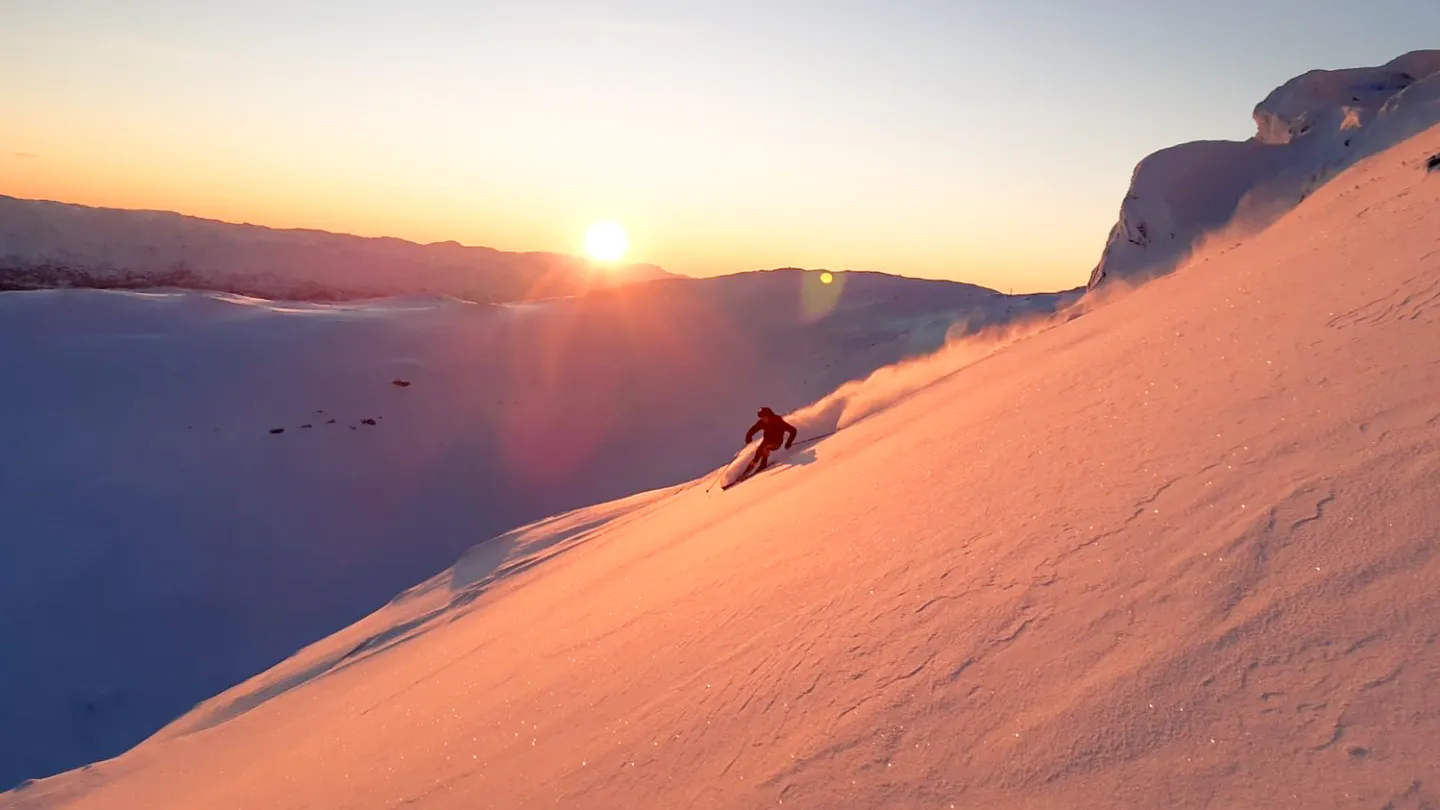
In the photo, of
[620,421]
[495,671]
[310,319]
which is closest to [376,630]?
[495,671]

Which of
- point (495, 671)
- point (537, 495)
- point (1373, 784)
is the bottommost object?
point (537, 495)

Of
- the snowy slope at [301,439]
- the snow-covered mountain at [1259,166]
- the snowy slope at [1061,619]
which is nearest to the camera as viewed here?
the snowy slope at [1061,619]

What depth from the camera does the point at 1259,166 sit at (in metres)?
13.3

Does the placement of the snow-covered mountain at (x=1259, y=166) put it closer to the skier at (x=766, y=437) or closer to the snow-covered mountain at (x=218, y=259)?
the skier at (x=766, y=437)

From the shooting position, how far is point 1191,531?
283 cm

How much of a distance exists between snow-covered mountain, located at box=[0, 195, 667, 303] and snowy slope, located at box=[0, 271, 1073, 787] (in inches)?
2867

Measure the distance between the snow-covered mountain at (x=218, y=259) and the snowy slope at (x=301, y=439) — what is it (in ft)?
239

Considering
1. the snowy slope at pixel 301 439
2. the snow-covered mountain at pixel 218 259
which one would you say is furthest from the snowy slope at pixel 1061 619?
the snow-covered mountain at pixel 218 259

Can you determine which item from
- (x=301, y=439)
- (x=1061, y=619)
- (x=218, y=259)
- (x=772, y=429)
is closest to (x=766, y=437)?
(x=772, y=429)

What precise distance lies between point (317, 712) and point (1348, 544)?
692 cm

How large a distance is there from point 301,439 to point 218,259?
11838cm

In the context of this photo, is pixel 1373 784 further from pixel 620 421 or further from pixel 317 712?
pixel 620 421

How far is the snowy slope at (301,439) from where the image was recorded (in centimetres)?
1638

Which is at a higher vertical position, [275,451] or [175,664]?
[275,451]
